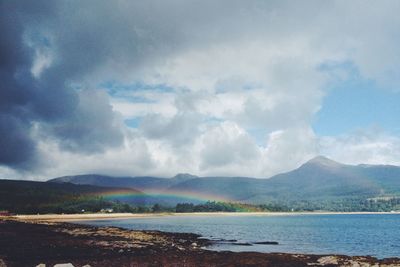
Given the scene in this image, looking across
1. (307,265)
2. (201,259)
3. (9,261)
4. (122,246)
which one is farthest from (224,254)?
(9,261)

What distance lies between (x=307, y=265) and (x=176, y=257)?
1481cm

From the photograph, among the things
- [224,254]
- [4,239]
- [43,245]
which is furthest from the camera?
[4,239]

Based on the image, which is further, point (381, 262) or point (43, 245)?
point (43, 245)

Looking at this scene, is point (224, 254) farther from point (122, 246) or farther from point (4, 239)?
point (4, 239)

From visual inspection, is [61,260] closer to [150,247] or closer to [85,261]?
[85,261]

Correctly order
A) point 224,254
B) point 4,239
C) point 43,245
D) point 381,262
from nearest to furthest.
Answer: point 381,262, point 224,254, point 43,245, point 4,239

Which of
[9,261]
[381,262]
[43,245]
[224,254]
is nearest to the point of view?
[9,261]

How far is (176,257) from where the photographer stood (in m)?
47.7

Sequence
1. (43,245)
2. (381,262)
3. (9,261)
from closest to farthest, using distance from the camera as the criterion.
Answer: (9,261) → (381,262) → (43,245)

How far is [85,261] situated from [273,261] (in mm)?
20952

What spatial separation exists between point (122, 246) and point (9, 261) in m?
19.0

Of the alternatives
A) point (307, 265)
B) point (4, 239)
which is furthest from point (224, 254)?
point (4, 239)

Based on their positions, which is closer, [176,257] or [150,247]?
[176,257]

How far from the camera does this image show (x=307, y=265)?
44406 millimetres
